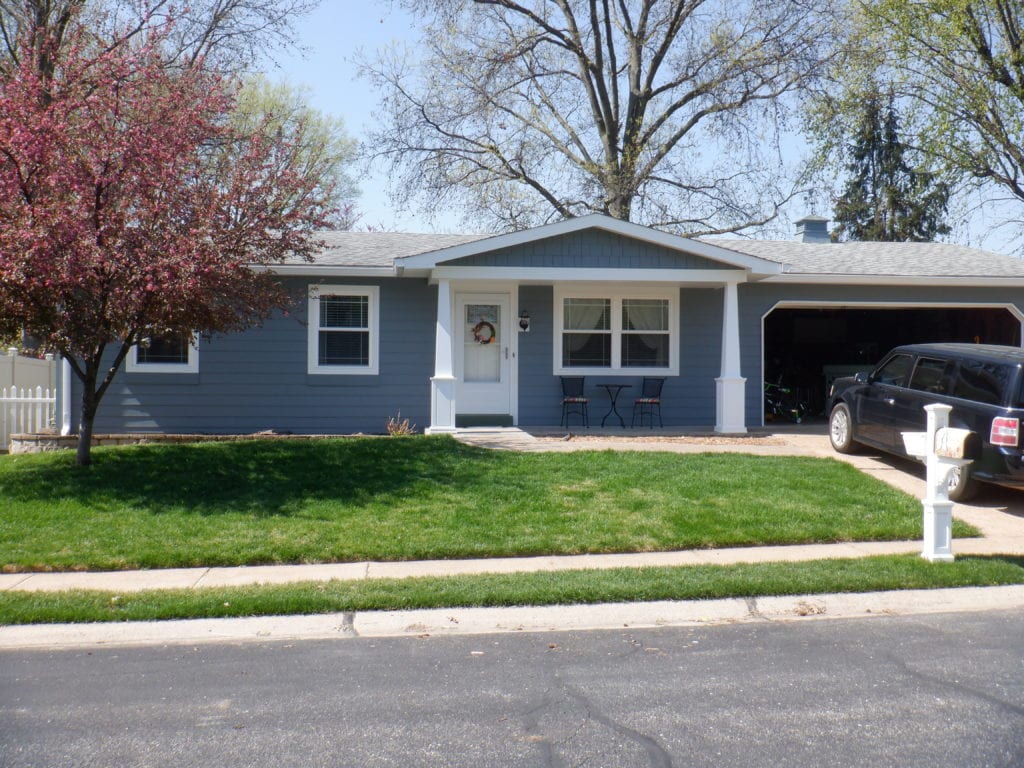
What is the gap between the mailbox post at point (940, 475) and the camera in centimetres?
771

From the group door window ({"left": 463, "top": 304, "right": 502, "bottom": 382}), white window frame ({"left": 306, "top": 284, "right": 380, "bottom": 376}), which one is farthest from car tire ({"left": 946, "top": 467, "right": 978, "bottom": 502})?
white window frame ({"left": 306, "top": 284, "right": 380, "bottom": 376})

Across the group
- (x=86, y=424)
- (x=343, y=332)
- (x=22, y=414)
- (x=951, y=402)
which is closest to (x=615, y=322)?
(x=343, y=332)

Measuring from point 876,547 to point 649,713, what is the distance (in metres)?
4.72

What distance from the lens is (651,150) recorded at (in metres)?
29.4

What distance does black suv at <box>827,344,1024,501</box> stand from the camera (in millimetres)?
9461

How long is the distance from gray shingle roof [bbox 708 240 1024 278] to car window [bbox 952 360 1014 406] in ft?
18.8

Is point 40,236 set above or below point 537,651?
above

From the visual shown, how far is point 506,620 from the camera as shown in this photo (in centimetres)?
652

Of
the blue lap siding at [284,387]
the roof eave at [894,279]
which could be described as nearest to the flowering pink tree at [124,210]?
the blue lap siding at [284,387]

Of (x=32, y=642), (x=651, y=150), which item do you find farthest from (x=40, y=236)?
(x=651, y=150)

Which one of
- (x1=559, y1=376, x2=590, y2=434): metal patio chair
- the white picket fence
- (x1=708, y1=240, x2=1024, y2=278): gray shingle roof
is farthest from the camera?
(x1=708, y1=240, x2=1024, y2=278): gray shingle roof

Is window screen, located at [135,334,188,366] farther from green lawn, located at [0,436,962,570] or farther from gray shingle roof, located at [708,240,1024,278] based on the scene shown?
gray shingle roof, located at [708,240,1024,278]

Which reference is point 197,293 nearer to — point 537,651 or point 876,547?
point 537,651

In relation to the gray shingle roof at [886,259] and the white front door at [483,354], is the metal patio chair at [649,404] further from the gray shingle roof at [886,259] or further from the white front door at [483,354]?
the gray shingle roof at [886,259]
